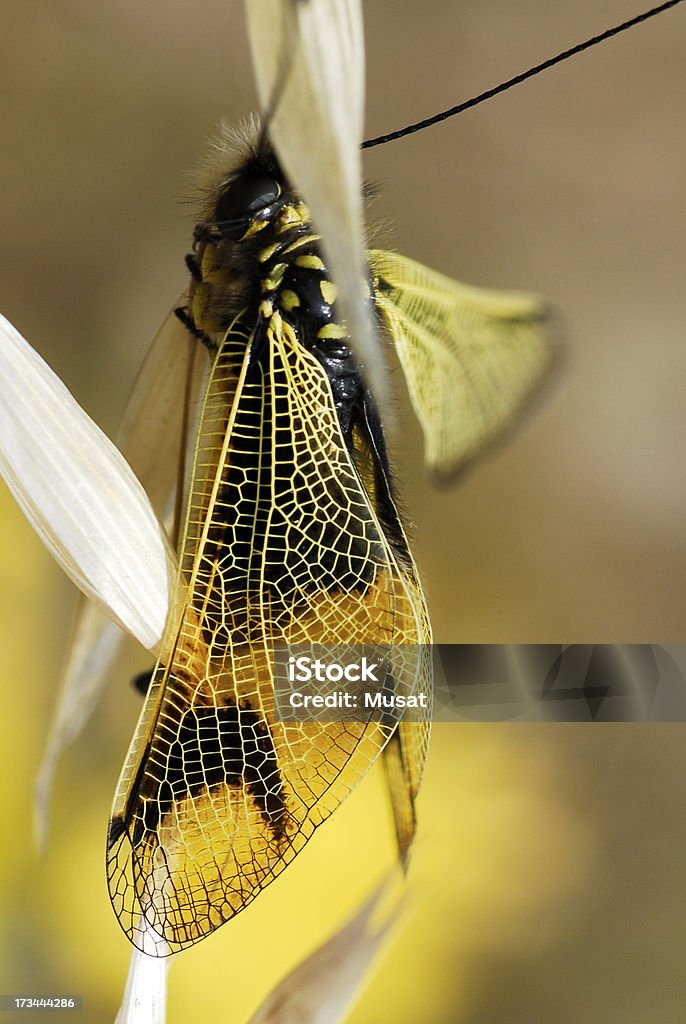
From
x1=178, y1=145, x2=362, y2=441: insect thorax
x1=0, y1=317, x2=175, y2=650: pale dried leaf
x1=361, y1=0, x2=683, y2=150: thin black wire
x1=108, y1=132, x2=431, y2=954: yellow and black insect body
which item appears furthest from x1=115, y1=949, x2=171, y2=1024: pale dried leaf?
x1=361, y1=0, x2=683, y2=150: thin black wire

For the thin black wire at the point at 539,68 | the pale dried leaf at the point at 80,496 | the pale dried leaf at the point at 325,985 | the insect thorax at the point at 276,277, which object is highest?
the thin black wire at the point at 539,68

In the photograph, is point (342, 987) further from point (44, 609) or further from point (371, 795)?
point (44, 609)

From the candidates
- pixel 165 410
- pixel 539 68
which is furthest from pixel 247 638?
pixel 539 68

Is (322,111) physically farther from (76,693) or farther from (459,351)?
(76,693)

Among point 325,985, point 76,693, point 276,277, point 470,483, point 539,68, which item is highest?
point 539,68

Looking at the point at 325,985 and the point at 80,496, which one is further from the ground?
the point at 80,496

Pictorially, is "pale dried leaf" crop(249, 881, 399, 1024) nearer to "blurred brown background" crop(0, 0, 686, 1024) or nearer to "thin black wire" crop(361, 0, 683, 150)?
"blurred brown background" crop(0, 0, 686, 1024)

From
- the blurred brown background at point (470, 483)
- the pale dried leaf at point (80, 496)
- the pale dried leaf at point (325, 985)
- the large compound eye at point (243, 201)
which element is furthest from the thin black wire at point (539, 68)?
the pale dried leaf at point (325, 985)

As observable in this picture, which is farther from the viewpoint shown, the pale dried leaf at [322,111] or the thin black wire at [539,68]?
the thin black wire at [539,68]

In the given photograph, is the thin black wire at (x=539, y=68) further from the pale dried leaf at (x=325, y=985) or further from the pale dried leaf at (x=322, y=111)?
the pale dried leaf at (x=325, y=985)
